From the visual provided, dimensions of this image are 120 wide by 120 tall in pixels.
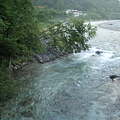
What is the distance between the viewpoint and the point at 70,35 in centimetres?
1889

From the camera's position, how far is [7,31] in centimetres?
1092

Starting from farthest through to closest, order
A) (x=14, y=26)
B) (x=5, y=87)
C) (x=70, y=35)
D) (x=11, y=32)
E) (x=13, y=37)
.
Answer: (x=70, y=35) < (x=13, y=37) < (x=11, y=32) < (x=14, y=26) < (x=5, y=87)

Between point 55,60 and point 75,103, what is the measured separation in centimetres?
889

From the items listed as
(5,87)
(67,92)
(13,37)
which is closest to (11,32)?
(13,37)

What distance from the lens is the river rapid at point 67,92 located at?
8.89 metres

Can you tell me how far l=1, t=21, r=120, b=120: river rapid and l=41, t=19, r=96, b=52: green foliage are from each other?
2248 millimetres

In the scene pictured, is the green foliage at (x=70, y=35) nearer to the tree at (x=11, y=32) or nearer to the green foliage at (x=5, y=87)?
the tree at (x=11, y=32)

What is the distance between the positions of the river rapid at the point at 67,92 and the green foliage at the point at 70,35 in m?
2.25

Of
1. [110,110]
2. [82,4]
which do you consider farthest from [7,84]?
[82,4]

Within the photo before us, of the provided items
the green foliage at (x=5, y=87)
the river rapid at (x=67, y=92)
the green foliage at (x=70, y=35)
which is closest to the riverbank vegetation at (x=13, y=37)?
the green foliage at (x=5, y=87)

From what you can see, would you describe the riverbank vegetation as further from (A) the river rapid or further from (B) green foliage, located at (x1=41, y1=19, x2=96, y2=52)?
(B) green foliage, located at (x1=41, y1=19, x2=96, y2=52)

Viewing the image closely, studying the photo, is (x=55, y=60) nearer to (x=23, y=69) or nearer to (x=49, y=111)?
(x=23, y=69)

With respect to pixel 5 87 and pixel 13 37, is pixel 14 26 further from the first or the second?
pixel 5 87

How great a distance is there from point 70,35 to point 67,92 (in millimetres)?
8665
